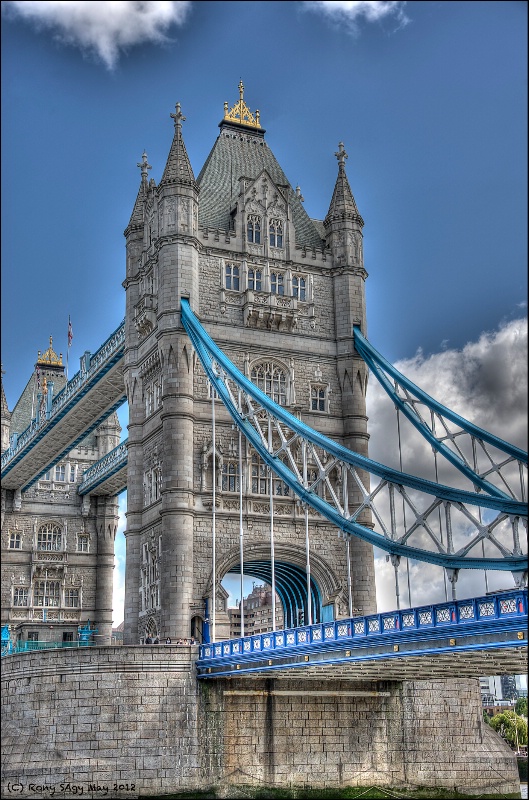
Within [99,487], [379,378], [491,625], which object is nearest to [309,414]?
[379,378]

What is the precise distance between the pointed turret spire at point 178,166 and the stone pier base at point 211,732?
18836 mm

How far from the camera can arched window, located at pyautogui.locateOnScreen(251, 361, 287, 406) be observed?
43.2 metres

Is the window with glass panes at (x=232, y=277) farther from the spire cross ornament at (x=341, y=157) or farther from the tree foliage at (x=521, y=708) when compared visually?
the tree foliage at (x=521, y=708)

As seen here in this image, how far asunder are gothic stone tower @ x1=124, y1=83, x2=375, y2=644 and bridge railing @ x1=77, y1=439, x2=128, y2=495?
1642 cm

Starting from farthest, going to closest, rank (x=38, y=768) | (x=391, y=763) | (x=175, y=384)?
(x=175, y=384), (x=391, y=763), (x=38, y=768)

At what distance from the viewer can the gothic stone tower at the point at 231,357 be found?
131 feet

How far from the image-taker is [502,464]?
34.0m

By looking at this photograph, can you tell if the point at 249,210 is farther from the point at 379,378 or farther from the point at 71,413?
the point at 71,413

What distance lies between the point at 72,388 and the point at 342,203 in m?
19.1

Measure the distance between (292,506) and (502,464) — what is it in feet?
34.4

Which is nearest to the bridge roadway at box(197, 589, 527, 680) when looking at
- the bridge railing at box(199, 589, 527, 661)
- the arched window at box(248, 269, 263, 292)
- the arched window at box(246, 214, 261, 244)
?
the bridge railing at box(199, 589, 527, 661)

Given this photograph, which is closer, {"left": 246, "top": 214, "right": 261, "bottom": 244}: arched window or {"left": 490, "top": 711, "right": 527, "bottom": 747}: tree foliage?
{"left": 246, "top": 214, "right": 261, "bottom": 244}: arched window

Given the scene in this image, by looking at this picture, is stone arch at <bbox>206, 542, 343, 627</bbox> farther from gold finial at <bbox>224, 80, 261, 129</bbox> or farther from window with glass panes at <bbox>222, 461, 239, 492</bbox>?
gold finial at <bbox>224, 80, 261, 129</bbox>

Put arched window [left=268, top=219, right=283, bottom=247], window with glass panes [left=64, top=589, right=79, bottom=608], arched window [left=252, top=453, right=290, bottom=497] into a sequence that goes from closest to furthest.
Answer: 1. arched window [left=252, top=453, right=290, bottom=497]
2. arched window [left=268, top=219, right=283, bottom=247]
3. window with glass panes [left=64, top=589, right=79, bottom=608]
